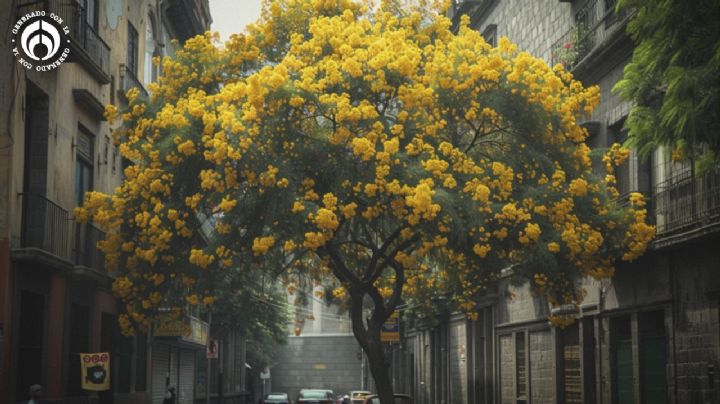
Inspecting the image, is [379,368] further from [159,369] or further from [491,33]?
[491,33]

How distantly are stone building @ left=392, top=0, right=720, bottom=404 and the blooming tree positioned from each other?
1.11m

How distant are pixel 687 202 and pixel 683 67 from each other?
8984 millimetres

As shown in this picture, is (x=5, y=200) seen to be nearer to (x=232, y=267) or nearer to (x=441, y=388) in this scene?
(x=232, y=267)

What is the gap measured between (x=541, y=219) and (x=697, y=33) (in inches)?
377

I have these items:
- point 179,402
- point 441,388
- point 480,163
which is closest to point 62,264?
point 480,163

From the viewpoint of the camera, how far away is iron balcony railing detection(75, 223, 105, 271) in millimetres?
25453

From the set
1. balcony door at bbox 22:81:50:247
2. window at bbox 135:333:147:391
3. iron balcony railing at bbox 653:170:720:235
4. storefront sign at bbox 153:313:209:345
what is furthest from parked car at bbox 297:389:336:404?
iron balcony railing at bbox 653:170:720:235

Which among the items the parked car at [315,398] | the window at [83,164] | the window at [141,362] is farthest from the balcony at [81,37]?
the parked car at [315,398]

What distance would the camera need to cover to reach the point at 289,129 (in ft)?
73.8

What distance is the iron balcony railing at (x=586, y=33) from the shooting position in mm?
27000

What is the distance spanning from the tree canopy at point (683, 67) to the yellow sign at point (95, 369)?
12585 millimetres

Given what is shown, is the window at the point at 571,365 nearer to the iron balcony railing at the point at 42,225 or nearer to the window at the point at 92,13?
the iron balcony railing at the point at 42,225

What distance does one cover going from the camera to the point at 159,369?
38875mm

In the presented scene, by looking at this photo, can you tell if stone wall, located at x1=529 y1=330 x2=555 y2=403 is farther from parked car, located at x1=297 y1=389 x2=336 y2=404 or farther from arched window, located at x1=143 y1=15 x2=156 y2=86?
arched window, located at x1=143 y1=15 x2=156 y2=86
